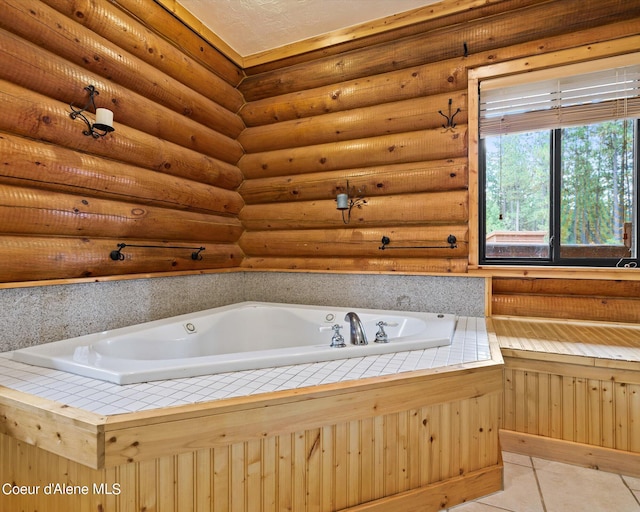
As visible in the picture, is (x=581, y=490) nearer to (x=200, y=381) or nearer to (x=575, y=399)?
(x=575, y=399)

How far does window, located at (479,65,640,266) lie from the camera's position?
2.25m

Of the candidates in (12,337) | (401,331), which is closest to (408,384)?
(401,331)

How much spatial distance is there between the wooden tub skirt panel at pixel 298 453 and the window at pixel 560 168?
4.81ft

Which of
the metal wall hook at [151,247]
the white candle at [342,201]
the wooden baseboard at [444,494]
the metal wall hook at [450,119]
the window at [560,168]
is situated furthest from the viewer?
the white candle at [342,201]

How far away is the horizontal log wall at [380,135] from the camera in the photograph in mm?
2289

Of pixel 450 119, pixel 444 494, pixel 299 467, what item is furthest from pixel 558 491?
pixel 450 119

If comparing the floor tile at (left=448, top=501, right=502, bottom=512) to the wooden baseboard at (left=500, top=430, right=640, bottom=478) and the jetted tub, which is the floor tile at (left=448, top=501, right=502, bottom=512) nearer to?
the wooden baseboard at (left=500, top=430, right=640, bottom=478)

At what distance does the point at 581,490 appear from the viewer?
1580 mm

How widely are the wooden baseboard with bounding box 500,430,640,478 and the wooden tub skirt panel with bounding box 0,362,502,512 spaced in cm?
44

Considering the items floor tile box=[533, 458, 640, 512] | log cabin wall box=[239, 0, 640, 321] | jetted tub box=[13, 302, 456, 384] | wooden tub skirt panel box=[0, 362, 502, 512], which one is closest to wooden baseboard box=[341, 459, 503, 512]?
wooden tub skirt panel box=[0, 362, 502, 512]

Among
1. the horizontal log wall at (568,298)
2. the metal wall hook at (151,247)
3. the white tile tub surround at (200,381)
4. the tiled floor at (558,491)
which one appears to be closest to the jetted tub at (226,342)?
the white tile tub surround at (200,381)

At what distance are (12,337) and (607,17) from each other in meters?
3.68

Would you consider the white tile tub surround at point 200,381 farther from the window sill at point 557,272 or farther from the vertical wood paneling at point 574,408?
the window sill at point 557,272

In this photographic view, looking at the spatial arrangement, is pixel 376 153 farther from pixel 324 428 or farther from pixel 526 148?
pixel 324 428
